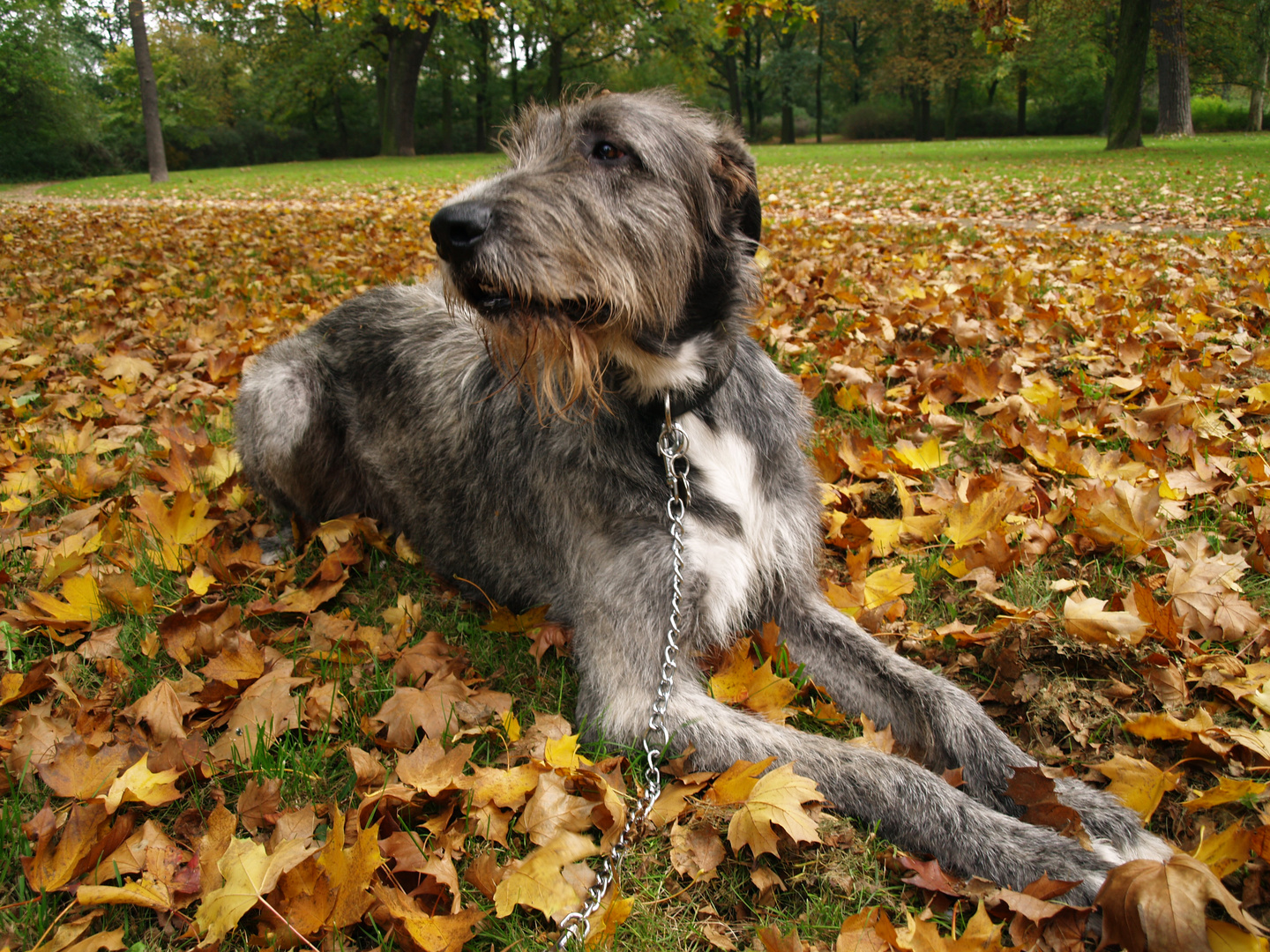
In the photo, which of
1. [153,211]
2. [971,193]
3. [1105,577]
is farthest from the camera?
[153,211]

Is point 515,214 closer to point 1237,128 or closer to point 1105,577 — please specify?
point 1105,577

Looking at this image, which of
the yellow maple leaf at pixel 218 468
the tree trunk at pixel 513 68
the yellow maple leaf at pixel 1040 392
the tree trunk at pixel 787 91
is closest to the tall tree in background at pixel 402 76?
the tree trunk at pixel 513 68

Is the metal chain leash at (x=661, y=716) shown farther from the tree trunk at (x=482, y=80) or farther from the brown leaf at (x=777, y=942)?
the tree trunk at (x=482, y=80)

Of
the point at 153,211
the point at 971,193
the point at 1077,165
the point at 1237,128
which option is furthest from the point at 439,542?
the point at 1237,128

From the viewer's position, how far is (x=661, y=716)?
2531 millimetres

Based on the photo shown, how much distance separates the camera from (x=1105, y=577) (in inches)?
127

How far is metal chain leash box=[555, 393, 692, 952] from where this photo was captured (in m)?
1.95

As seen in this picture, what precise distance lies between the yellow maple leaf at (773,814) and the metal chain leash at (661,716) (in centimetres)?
26

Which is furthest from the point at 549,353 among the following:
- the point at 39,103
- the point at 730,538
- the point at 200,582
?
the point at 39,103

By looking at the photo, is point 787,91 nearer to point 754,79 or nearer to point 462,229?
point 754,79

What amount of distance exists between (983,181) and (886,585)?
1822 centimetres

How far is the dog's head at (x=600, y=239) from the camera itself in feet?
8.12

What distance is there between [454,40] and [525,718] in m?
51.9

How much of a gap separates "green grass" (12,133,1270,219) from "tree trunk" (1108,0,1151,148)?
2.76 feet
